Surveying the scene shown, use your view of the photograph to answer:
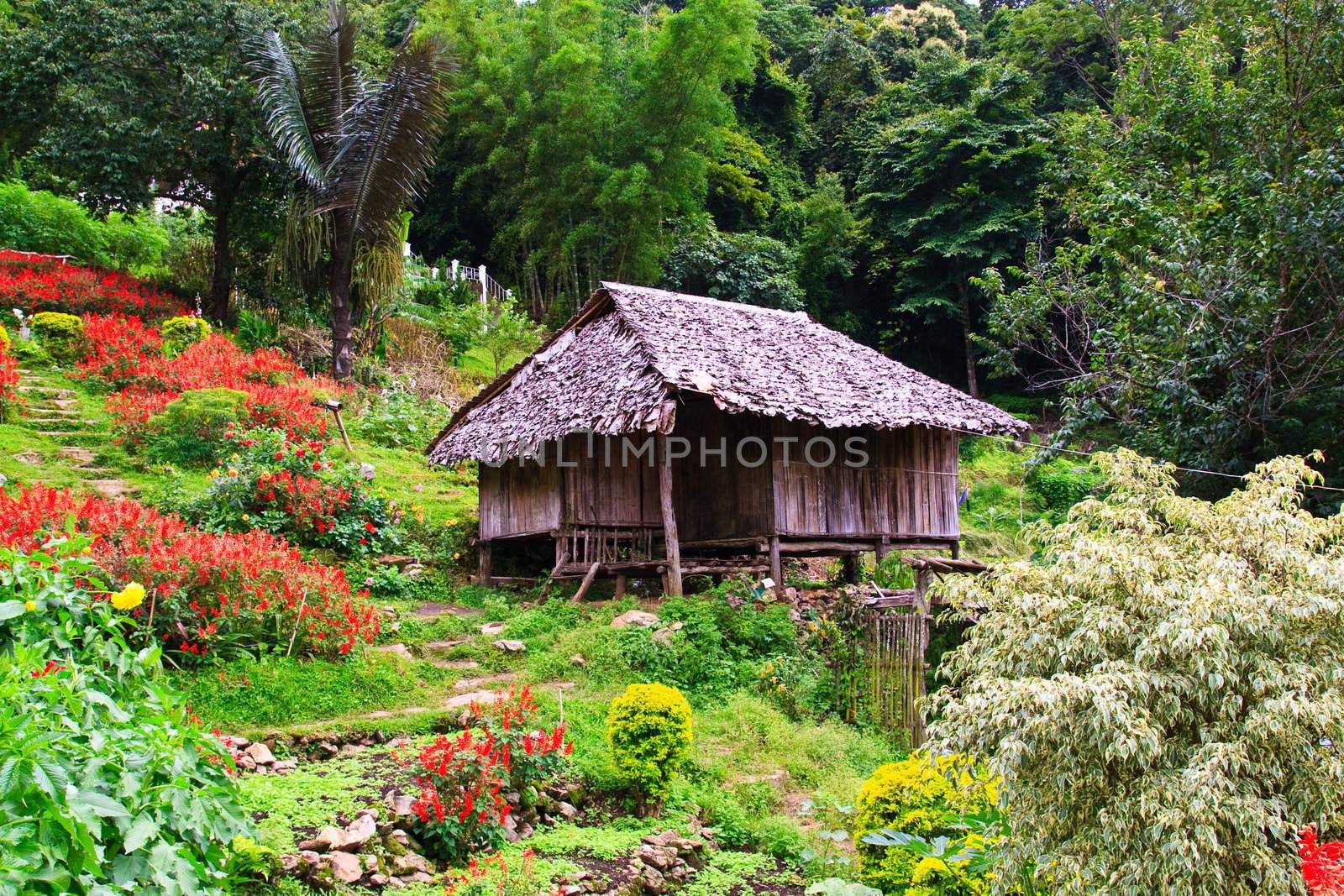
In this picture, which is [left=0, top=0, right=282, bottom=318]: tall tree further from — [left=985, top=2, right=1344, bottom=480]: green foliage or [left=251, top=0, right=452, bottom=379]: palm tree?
[left=985, top=2, right=1344, bottom=480]: green foliage

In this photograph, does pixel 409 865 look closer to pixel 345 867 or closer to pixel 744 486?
pixel 345 867

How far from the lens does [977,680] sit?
4254 millimetres

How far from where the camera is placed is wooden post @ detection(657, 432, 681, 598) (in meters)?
11.6

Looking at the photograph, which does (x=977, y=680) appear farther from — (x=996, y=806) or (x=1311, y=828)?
(x=1311, y=828)

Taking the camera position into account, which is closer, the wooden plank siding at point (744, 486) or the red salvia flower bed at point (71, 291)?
the wooden plank siding at point (744, 486)

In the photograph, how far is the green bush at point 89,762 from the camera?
2777mm

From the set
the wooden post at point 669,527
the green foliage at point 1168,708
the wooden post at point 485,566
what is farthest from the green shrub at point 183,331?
the green foliage at point 1168,708

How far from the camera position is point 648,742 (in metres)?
6.66

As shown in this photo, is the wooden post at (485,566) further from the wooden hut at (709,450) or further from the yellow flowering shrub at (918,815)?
the yellow flowering shrub at (918,815)

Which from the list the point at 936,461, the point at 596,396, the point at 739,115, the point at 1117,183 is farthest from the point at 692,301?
the point at 739,115

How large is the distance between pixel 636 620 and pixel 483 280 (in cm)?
1751

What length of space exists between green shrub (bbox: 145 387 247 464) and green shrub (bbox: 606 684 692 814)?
932 cm

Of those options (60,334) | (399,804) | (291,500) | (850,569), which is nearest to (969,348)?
(850,569)

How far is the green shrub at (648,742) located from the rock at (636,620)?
3385 millimetres
